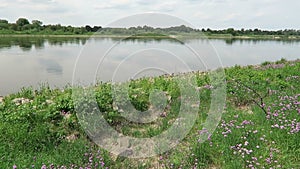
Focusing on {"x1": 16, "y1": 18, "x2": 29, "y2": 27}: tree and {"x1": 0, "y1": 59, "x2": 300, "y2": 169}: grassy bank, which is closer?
{"x1": 0, "y1": 59, "x2": 300, "y2": 169}: grassy bank

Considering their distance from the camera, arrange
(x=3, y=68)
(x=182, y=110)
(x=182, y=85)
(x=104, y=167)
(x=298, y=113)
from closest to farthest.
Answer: (x=104, y=167)
(x=298, y=113)
(x=182, y=110)
(x=182, y=85)
(x=3, y=68)

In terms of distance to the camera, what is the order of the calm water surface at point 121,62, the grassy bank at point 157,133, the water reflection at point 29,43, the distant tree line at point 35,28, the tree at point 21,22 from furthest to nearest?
the tree at point 21,22, the distant tree line at point 35,28, the water reflection at point 29,43, the calm water surface at point 121,62, the grassy bank at point 157,133

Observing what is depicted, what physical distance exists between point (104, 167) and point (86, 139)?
907mm

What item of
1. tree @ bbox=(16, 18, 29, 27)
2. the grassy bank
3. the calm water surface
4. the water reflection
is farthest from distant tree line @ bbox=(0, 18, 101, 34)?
the grassy bank

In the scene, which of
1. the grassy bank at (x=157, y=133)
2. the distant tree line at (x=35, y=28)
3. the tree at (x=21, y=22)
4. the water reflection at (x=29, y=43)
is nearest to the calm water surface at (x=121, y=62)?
the grassy bank at (x=157, y=133)

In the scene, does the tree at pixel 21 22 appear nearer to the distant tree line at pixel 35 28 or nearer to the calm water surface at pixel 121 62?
the distant tree line at pixel 35 28

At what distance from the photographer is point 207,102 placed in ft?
19.3

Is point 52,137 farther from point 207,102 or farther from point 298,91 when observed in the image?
point 298,91

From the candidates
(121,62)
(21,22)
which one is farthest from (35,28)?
(121,62)

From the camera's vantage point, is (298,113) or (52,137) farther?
(298,113)

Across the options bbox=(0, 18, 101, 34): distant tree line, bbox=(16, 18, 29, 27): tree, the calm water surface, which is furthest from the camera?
bbox=(16, 18, 29, 27): tree

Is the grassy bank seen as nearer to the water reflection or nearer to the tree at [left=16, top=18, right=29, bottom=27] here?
the water reflection

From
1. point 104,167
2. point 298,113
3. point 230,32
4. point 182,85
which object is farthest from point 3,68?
point 230,32

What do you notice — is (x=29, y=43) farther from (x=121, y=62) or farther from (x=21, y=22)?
(x=21, y=22)
